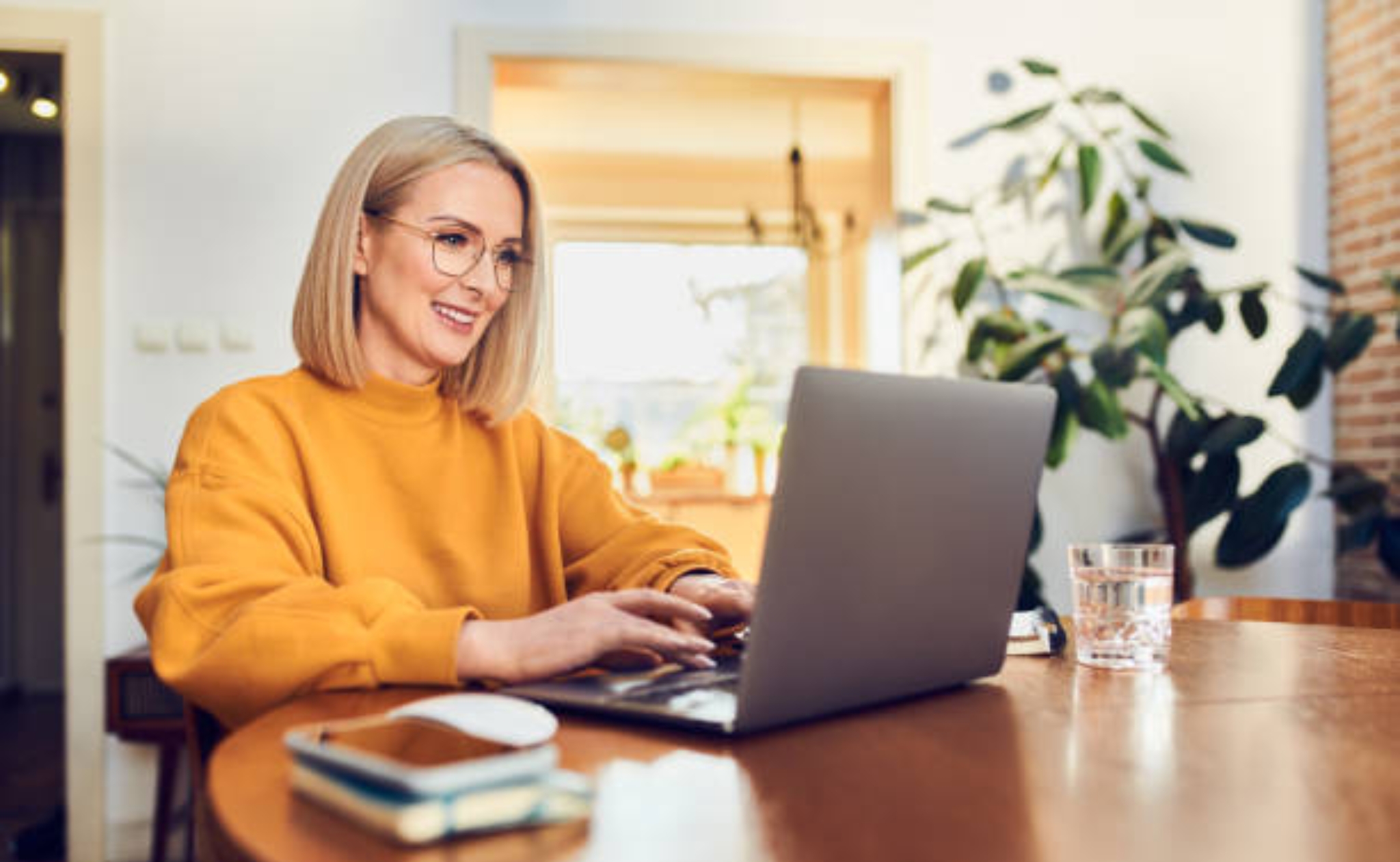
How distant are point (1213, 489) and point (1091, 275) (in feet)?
2.19

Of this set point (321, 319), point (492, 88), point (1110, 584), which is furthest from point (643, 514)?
point (492, 88)

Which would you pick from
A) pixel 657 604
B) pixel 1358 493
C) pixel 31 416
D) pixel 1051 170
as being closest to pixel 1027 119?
pixel 1051 170

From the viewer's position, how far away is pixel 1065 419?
3088 millimetres

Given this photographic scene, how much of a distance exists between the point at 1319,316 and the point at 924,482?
3.25 meters

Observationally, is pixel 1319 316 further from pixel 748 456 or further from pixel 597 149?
pixel 597 149

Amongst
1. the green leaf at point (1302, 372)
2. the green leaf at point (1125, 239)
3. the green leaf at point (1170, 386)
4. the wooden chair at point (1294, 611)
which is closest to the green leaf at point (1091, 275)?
the green leaf at point (1125, 239)

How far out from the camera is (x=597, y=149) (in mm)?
6930

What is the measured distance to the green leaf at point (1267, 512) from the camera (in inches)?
124

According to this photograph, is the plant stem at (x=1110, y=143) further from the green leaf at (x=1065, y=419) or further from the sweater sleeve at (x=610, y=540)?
the sweater sleeve at (x=610, y=540)

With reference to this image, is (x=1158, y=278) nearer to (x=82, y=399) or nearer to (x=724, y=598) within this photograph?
(x=724, y=598)

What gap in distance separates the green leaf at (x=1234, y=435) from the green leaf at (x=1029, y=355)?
0.49 metres

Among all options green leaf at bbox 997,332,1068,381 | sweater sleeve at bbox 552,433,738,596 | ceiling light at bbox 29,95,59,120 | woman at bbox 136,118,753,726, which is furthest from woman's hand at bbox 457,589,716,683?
ceiling light at bbox 29,95,59,120

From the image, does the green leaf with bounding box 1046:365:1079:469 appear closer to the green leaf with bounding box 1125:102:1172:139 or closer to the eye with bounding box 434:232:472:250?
the green leaf with bounding box 1125:102:1172:139

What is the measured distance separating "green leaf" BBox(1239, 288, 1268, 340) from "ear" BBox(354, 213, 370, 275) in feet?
8.27
